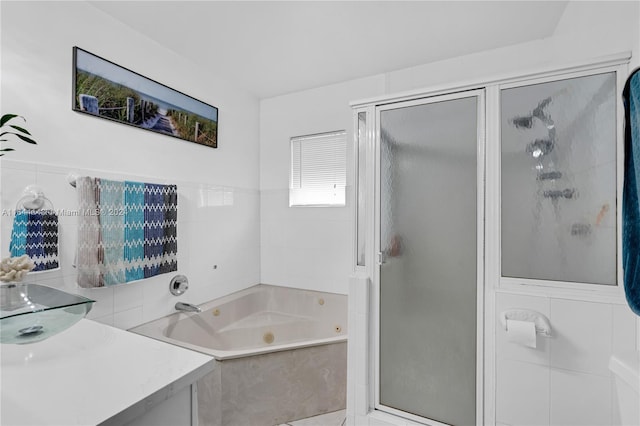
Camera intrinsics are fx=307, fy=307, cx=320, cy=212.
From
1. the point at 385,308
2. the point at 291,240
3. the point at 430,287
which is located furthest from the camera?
the point at 291,240

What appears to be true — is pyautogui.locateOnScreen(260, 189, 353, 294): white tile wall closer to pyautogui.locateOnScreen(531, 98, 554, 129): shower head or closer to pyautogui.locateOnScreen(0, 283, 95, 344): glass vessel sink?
pyautogui.locateOnScreen(531, 98, 554, 129): shower head

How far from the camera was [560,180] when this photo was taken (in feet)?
4.40

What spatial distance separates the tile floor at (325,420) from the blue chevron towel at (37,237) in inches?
64.3

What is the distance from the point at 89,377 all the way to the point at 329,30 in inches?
86.9

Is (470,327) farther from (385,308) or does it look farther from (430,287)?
(385,308)

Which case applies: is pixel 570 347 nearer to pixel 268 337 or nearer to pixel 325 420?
pixel 325 420

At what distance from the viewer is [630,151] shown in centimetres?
97

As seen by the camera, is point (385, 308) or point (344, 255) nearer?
point (385, 308)

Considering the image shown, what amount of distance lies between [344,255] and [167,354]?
2.00m

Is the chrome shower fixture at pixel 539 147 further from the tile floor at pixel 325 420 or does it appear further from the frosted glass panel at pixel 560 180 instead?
the tile floor at pixel 325 420

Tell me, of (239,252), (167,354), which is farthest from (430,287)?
(239,252)

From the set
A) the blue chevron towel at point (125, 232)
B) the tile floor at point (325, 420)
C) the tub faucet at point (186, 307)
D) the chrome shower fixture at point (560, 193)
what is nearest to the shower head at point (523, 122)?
the chrome shower fixture at point (560, 193)

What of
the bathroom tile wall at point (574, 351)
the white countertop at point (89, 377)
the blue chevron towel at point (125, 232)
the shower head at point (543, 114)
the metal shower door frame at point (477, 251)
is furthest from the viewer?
the blue chevron towel at point (125, 232)

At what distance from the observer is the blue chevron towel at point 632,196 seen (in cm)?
91
